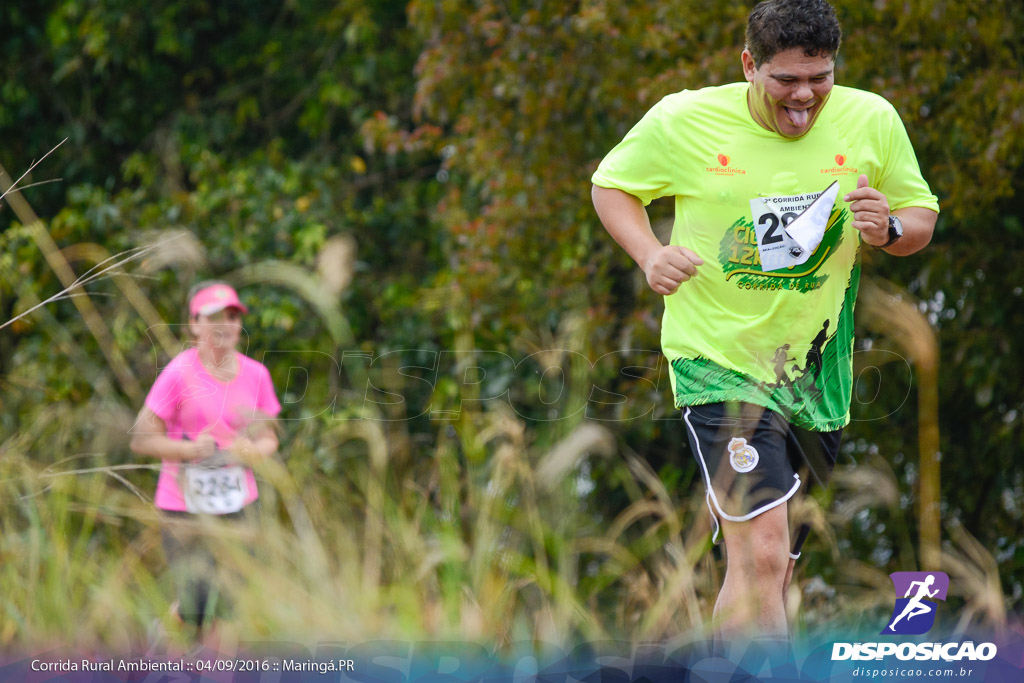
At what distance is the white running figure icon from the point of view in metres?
2.95

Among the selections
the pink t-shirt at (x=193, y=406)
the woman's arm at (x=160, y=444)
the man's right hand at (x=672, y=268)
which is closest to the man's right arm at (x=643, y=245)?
the man's right hand at (x=672, y=268)

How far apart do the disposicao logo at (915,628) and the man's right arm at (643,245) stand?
895 mm

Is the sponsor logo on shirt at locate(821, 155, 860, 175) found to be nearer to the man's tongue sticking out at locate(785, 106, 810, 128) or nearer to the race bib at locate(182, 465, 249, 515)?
the man's tongue sticking out at locate(785, 106, 810, 128)

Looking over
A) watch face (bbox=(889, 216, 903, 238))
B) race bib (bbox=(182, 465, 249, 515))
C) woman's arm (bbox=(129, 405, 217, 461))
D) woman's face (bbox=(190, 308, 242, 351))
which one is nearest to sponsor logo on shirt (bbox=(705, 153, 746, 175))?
watch face (bbox=(889, 216, 903, 238))

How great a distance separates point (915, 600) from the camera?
2.97 meters

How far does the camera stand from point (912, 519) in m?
6.27

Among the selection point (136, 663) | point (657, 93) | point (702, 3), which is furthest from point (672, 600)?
point (702, 3)

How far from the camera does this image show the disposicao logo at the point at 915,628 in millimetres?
2748

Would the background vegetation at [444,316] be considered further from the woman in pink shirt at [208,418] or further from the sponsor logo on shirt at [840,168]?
the sponsor logo on shirt at [840,168]

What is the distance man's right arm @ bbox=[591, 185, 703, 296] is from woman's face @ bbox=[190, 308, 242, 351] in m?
2.00

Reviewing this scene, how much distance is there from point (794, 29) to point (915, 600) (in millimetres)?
1455

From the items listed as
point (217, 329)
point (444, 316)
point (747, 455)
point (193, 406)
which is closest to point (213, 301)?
point (217, 329)

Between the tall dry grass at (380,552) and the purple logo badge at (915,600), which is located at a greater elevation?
the tall dry grass at (380,552)

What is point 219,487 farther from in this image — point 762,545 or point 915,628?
point 915,628
